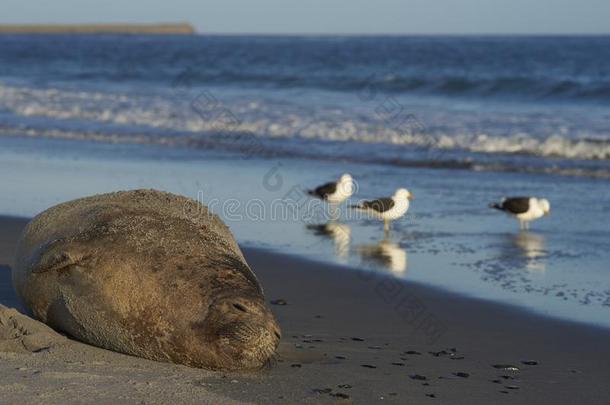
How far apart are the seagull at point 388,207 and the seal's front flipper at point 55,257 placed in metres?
5.59

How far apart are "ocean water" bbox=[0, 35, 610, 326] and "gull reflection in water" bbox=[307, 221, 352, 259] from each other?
21mm

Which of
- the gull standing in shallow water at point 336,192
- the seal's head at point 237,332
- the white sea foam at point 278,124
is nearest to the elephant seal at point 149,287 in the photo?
the seal's head at point 237,332

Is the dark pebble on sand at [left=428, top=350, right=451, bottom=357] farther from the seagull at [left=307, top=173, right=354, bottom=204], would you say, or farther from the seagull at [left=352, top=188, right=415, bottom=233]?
the seagull at [left=307, top=173, right=354, bottom=204]

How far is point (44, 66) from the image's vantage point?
4872 centimetres

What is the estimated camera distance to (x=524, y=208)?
36.5ft

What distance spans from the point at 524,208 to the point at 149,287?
6.54 meters

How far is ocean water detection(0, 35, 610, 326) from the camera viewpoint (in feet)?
30.8

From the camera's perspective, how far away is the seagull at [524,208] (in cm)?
1106

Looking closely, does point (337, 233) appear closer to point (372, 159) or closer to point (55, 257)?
point (55, 257)

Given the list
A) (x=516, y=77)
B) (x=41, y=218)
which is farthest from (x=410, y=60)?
(x=41, y=218)

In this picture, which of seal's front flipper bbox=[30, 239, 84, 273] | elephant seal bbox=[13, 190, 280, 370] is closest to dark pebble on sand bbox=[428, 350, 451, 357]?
elephant seal bbox=[13, 190, 280, 370]

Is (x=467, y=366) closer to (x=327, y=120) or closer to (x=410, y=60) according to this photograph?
(x=327, y=120)

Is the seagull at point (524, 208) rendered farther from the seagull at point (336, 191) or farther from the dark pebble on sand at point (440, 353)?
the dark pebble on sand at point (440, 353)

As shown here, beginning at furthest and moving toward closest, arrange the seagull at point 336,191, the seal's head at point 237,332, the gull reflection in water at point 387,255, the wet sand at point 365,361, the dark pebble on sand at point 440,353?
the seagull at point 336,191 → the gull reflection in water at point 387,255 → the dark pebble on sand at point 440,353 → the seal's head at point 237,332 → the wet sand at point 365,361
